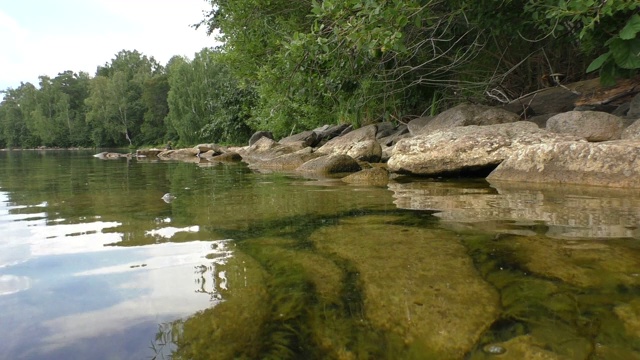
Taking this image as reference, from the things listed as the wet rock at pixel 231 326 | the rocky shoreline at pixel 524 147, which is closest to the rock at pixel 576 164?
the rocky shoreline at pixel 524 147

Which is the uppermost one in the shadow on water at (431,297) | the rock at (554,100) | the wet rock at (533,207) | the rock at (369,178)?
the rock at (554,100)

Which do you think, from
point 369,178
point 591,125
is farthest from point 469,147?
point 591,125

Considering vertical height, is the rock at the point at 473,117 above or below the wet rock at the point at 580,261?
above

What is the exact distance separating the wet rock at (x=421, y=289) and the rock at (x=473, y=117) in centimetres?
601

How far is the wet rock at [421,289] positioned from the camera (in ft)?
4.24

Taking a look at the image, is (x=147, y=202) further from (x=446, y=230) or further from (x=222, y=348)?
(x=222, y=348)

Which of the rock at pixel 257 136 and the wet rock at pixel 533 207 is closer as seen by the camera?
the wet rock at pixel 533 207

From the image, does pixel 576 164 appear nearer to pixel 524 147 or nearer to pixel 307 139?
pixel 524 147

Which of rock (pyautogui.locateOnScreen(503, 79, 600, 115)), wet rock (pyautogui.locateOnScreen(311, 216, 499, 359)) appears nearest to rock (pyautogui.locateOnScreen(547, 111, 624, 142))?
rock (pyautogui.locateOnScreen(503, 79, 600, 115))

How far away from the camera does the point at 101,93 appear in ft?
202

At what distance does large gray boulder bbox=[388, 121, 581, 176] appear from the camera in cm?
579

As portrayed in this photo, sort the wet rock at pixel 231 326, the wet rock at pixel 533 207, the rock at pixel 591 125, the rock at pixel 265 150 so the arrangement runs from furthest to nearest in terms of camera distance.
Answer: the rock at pixel 265 150
the rock at pixel 591 125
the wet rock at pixel 533 207
the wet rock at pixel 231 326

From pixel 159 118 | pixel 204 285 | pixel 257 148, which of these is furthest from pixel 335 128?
pixel 159 118

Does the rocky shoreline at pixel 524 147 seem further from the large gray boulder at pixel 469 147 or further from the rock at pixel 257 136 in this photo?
the rock at pixel 257 136
